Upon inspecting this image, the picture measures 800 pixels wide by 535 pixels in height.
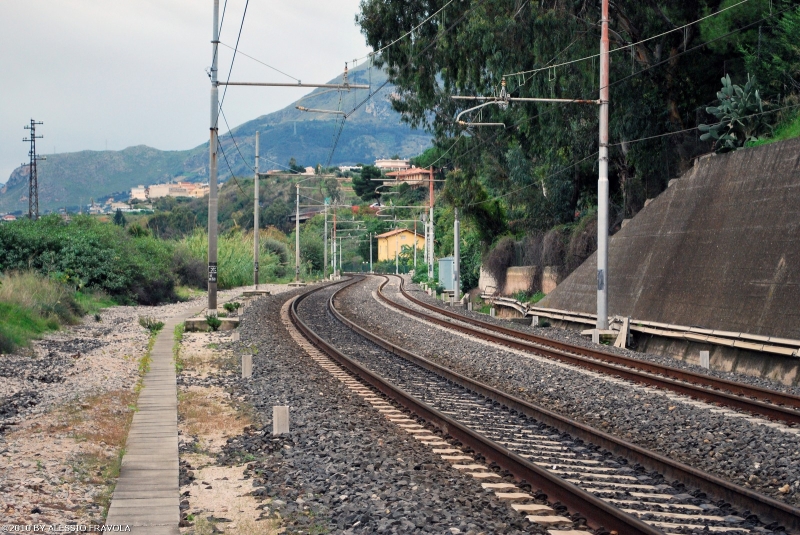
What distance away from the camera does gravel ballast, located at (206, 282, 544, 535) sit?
22.9 ft

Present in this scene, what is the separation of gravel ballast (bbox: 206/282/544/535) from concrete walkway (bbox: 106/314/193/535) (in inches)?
29.8

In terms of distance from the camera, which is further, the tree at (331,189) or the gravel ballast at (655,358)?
the tree at (331,189)

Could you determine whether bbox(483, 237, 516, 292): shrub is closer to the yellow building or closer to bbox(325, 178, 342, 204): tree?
the yellow building

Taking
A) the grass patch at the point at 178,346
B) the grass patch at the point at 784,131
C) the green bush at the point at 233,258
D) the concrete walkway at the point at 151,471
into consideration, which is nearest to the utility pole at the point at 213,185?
the grass patch at the point at 178,346

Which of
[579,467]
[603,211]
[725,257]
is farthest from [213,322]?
[579,467]

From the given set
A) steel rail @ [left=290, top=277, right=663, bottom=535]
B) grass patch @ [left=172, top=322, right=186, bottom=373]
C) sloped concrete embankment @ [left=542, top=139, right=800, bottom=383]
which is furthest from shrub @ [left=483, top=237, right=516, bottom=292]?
steel rail @ [left=290, top=277, right=663, bottom=535]

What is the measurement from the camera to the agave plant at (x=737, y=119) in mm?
23625

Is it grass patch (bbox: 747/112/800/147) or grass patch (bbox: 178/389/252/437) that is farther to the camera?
grass patch (bbox: 747/112/800/147)

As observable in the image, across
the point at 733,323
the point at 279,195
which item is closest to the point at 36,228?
the point at 733,323

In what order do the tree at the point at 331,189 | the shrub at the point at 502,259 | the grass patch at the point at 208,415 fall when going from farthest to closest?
1. the tree at the point at 331,189
2. the shrub at the point at 502,259
3. the grass patch at the point at 208,415

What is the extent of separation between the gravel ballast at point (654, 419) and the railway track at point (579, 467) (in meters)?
0.65

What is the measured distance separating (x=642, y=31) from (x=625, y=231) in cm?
805

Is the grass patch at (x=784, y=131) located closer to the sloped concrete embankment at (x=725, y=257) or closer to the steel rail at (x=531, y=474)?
the sloped concrete embankment at (x=725, y=257)

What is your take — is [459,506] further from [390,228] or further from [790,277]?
[390,228]
